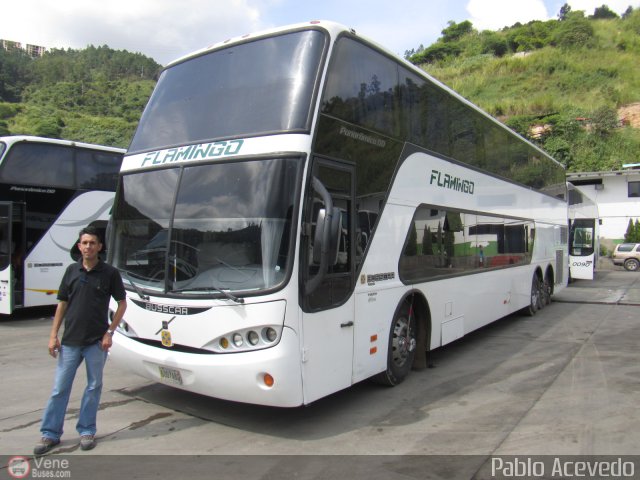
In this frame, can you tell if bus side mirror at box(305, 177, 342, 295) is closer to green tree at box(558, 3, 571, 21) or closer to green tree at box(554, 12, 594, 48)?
green tree at box(554, 12, 594, 48)

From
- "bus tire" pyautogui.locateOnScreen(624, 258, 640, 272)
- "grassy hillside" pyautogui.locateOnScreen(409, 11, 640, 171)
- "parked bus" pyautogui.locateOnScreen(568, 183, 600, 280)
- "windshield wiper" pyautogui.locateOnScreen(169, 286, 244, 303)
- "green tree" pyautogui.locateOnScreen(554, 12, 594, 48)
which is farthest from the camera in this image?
"green tree" pyautogui.locateOnScreen(554, 12, 594, 48)

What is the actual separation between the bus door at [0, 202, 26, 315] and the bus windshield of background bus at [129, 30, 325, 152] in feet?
20.8

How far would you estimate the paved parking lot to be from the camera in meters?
4.38

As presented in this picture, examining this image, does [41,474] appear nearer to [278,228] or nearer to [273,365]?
[273,365]

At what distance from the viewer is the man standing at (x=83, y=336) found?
4305 millimetres

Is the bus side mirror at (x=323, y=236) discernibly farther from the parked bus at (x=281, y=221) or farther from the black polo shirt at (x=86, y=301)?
the black polo shirt at (x=86, y=301)

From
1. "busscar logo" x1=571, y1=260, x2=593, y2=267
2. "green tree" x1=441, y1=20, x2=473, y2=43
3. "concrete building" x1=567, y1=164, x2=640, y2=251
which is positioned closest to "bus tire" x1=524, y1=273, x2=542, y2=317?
"busscar logo" x1=571, y1=260, x2=593, y2=267

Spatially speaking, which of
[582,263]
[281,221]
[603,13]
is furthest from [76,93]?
[603,13]

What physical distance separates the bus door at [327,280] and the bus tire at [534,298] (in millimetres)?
8533

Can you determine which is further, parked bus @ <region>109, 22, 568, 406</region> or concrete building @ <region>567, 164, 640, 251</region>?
concrete building @ <region>567, 164, 640, 251</region>

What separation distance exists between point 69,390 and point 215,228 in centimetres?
188

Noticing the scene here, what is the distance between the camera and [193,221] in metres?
4.77

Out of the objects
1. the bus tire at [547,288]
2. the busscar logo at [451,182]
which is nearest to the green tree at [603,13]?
the bus tire at [547,288]

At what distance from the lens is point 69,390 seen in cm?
438
